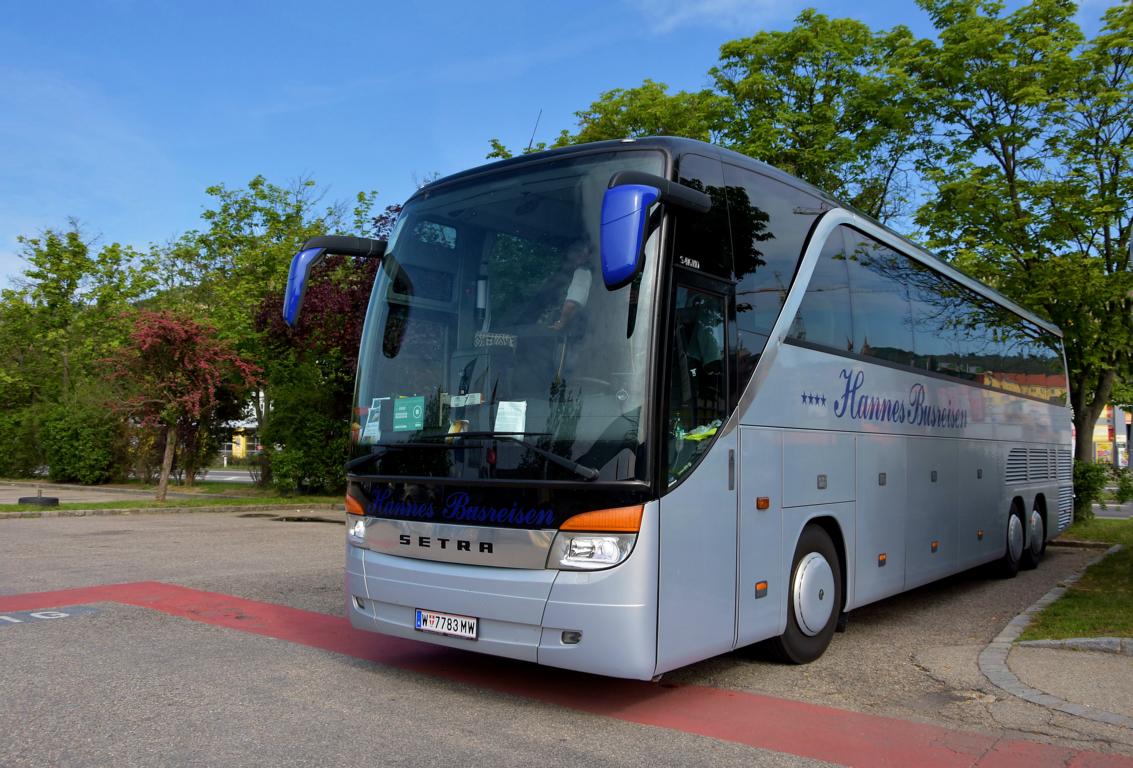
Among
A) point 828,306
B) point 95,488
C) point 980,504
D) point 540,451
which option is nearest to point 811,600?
point 828,306

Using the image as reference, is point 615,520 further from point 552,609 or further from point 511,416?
point 511,416

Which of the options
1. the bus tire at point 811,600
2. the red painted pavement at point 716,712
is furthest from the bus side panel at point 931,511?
the red painted pavement at point 716,712

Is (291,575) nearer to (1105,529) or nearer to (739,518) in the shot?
(739,518)

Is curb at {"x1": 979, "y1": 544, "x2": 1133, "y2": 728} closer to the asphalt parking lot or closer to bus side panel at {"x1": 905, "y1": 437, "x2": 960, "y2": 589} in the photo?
the asphalt parking lot

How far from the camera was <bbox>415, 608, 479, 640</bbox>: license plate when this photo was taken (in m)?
5.73

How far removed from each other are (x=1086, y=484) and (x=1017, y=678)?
52.0 feet

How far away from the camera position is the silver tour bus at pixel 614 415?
5395 millimetres

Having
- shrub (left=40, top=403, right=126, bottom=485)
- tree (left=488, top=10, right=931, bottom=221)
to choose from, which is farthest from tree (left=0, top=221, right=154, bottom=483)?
tree (left=488, top=10, right=931, bottom=221)

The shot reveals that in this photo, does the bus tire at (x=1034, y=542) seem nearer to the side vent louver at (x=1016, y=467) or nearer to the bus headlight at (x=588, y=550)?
the side vent louver at (x=1016, y=467)

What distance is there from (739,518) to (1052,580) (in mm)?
8312

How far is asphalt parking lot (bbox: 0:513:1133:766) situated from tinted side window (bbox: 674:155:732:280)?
285 centimetres

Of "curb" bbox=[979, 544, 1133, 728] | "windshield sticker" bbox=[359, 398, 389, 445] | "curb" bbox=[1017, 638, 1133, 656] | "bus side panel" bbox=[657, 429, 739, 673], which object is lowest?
"curb" bbox=[979, 544, 1133, 728]

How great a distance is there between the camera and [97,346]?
3459cm

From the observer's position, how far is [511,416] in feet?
18.8
